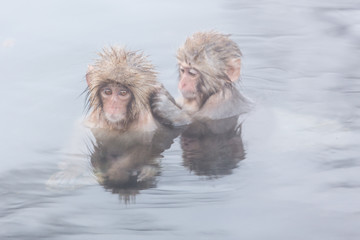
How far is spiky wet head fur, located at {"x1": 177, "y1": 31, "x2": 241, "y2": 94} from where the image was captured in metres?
5.91

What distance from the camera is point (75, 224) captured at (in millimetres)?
4484

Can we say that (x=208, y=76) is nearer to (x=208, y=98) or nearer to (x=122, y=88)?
(x=208, y=98)

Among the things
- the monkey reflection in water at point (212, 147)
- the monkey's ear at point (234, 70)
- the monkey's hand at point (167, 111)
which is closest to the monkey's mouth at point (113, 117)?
the monkey's hand at point (167, 111)

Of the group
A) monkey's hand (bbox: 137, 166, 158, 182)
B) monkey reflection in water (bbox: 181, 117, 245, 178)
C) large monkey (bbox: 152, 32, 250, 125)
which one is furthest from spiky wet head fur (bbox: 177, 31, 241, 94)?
monkey's hand (bbox: 137, 166, 158, 182)

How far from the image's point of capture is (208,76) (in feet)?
19.6

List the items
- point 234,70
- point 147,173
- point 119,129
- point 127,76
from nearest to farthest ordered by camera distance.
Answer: point 147,173
point 127,76
point 119,129
point 234,70

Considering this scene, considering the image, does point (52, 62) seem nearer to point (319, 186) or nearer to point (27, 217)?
point (27, 217)

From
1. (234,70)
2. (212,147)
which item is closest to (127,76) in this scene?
(212,147)

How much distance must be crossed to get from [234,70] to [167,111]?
729 mm

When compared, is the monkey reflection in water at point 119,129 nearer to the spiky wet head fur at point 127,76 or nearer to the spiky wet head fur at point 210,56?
the spiky wet head fur at point 127,76

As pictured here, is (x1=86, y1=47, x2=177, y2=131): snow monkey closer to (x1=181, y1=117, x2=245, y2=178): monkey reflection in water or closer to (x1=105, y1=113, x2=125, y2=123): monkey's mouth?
(x1=105, y1=113, x2=125, y2=123): monkey's mouth

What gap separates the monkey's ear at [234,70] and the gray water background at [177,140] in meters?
0.38

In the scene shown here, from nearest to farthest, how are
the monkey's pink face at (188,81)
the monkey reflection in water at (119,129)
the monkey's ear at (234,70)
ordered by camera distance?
1. the monkey reflection in water at (119,129)
2. the monkey's pink face at (188,81)
3. the monkey's ear at (234,70)

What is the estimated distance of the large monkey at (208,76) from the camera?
19.4ft
